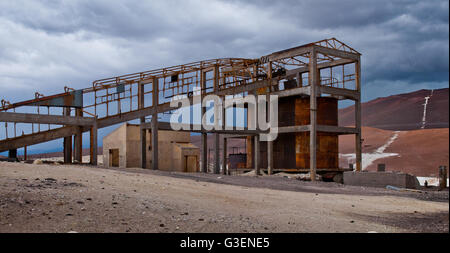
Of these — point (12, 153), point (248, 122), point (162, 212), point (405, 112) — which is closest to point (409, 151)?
point (248, 122)

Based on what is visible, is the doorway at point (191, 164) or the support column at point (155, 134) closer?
the support column at point (155, 134)

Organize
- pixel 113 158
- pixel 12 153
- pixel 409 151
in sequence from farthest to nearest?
pixel 409 151 < pixel 113 158 < pixel 12 153

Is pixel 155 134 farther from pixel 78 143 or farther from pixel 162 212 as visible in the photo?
pixel 162 212

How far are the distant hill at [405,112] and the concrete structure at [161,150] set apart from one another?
245 feet

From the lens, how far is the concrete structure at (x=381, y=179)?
22.6m

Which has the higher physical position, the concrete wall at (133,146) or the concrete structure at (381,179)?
the concrete wall at (133,146)

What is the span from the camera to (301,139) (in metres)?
32.7

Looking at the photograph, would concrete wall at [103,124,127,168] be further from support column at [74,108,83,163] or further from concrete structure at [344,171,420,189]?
concrete structure at [344,171,420,189]

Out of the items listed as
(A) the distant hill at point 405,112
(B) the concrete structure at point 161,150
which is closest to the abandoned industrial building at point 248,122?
(B) the concrete structure at point 161,150

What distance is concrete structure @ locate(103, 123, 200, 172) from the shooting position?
34156mm

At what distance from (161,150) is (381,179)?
18627 millimetres

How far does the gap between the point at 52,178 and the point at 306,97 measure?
24223mm

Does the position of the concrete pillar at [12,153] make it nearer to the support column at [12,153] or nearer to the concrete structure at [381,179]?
the support column at [12,153]
